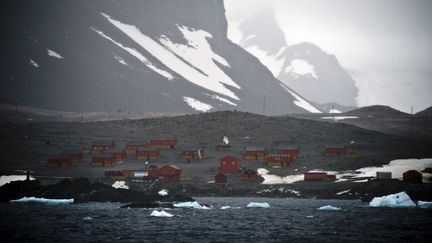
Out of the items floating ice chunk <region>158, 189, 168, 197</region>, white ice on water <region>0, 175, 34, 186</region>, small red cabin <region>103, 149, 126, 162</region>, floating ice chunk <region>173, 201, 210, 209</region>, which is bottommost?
floating ice chunk <region>173, 201, 210, 209</region>

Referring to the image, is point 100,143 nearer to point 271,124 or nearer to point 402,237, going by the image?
point 271,124

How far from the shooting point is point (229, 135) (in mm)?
185625

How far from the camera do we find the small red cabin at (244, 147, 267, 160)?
165 m

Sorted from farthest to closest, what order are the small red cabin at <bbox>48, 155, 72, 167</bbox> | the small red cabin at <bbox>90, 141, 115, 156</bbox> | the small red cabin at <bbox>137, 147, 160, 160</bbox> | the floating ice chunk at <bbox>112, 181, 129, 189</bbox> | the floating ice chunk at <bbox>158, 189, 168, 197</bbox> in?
the small red cabin at <bbox>90, 141, 115, 156</bbox>, the small red cabin at <bbox>137, 147, 160, 160</bbox>, the small red cabin at <bbox>48, 155, 72, 167</bbox>, the floating ice chunk at <bbox>112, 181, 129, 189</bbox>, the floating ice chunk at <bbox>158, 189, 168, 197</bbox>

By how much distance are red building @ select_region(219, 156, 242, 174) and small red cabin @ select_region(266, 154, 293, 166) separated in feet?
29.0

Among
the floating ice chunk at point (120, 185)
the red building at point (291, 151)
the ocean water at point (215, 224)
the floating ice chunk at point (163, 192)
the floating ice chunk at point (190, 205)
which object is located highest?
the red building at point (291, 151)

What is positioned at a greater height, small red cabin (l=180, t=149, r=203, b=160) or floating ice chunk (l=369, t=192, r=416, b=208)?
small red cabin (l=180, t=149, r=203, b=160)

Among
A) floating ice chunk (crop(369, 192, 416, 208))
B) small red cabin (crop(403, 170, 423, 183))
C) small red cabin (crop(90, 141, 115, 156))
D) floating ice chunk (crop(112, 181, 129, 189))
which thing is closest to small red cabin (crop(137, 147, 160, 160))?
small red cabin (crop(90, 141, 115, 156))

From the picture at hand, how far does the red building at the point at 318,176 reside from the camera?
466ft

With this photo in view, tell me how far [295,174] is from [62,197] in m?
51.1

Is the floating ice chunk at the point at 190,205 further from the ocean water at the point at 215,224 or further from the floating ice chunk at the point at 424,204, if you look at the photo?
the floating ice chunk at the point at 424,204

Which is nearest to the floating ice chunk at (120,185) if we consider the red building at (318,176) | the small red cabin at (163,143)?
the red building at (318,176)

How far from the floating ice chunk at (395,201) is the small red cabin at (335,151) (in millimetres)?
49728

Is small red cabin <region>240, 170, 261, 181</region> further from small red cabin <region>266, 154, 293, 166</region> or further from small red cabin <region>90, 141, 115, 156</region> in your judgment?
small red cabin <region>90, 141, 115, 156</region>
